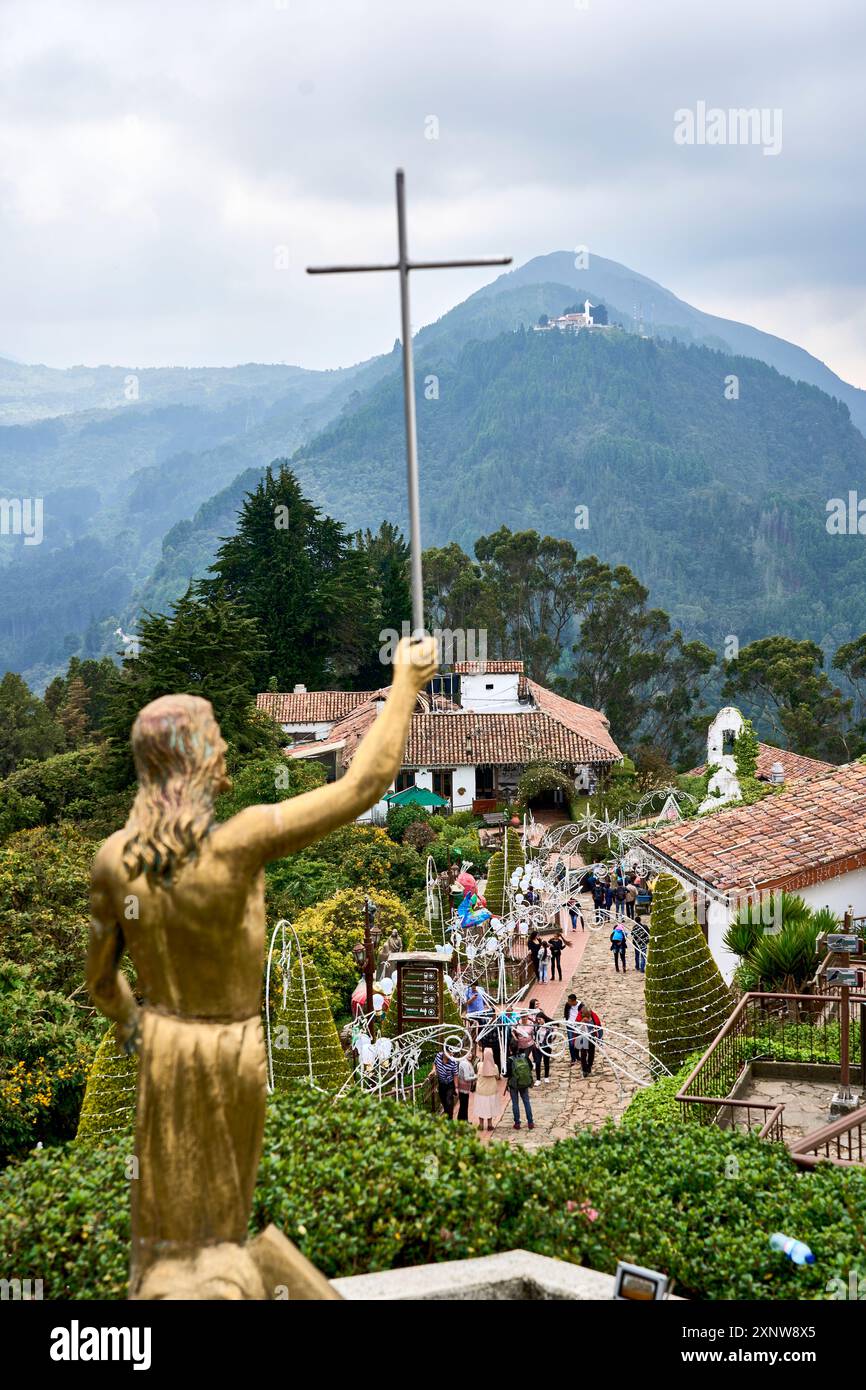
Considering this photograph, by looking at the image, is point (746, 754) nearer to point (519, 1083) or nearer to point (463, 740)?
point (463, 740)

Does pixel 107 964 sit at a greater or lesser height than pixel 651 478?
lesser

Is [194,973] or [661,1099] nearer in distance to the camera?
[194,973]

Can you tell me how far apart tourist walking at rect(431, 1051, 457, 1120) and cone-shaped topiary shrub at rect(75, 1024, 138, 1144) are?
3.69m

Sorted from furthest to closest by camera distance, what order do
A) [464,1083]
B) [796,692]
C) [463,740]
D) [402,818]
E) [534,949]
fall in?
[796,692] → [463,740] → [402,818] → [534,949] → [464,1083]

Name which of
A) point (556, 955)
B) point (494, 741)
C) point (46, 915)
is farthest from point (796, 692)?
point (46, 915)

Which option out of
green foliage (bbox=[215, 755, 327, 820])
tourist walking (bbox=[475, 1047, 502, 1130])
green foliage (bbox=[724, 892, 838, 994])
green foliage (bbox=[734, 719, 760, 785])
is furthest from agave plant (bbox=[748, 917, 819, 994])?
green foliage (bbox=[734, 719, 760, 785])

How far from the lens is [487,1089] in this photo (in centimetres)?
1407

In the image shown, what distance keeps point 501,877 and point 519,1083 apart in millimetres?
10022

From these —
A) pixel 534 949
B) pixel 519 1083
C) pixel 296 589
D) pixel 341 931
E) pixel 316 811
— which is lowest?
pixel 534 949

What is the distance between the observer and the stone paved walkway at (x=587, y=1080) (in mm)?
13211

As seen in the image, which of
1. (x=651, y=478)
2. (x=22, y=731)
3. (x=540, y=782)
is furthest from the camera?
(x=651, y=478)

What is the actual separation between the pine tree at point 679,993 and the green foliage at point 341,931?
5.07 meters
